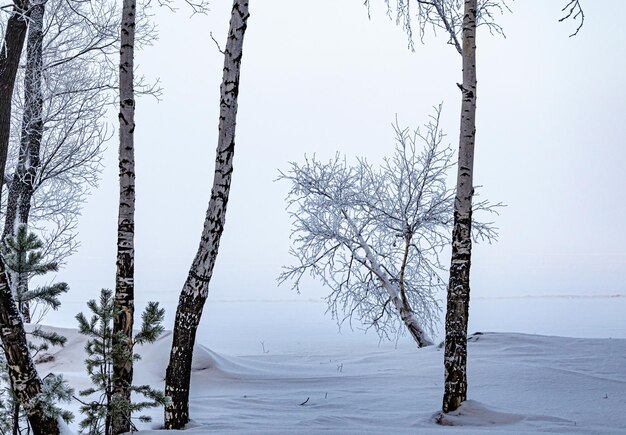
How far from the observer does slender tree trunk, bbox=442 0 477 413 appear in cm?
663

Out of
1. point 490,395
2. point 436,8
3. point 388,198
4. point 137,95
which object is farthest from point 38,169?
point 490,395

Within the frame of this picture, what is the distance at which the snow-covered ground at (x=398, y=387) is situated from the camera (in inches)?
246

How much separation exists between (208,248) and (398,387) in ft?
12.4

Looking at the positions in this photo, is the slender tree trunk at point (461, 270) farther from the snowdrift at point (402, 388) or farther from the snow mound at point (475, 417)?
the snowdrift at point (402, 388)

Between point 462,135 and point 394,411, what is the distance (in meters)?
2.96

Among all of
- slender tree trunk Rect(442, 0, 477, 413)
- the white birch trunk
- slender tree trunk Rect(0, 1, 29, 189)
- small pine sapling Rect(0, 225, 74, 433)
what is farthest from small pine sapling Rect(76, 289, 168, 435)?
the white birch trunk

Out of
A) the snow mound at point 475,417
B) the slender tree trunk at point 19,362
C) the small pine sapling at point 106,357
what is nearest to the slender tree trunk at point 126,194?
the small pine sapling at point 106,357

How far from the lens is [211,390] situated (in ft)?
29.9

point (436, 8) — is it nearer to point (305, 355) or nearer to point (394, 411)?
point (394, 411)

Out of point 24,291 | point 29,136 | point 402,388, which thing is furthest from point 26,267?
point 29,136

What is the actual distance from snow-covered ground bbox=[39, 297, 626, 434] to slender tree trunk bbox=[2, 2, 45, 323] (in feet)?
8.46

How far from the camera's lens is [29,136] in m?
12.5

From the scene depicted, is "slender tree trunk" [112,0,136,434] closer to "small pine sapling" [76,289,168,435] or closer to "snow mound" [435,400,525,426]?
"small pine sapling" [76,289,168,435]

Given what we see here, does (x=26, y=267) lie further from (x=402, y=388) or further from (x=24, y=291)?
(x=402, y=388)
